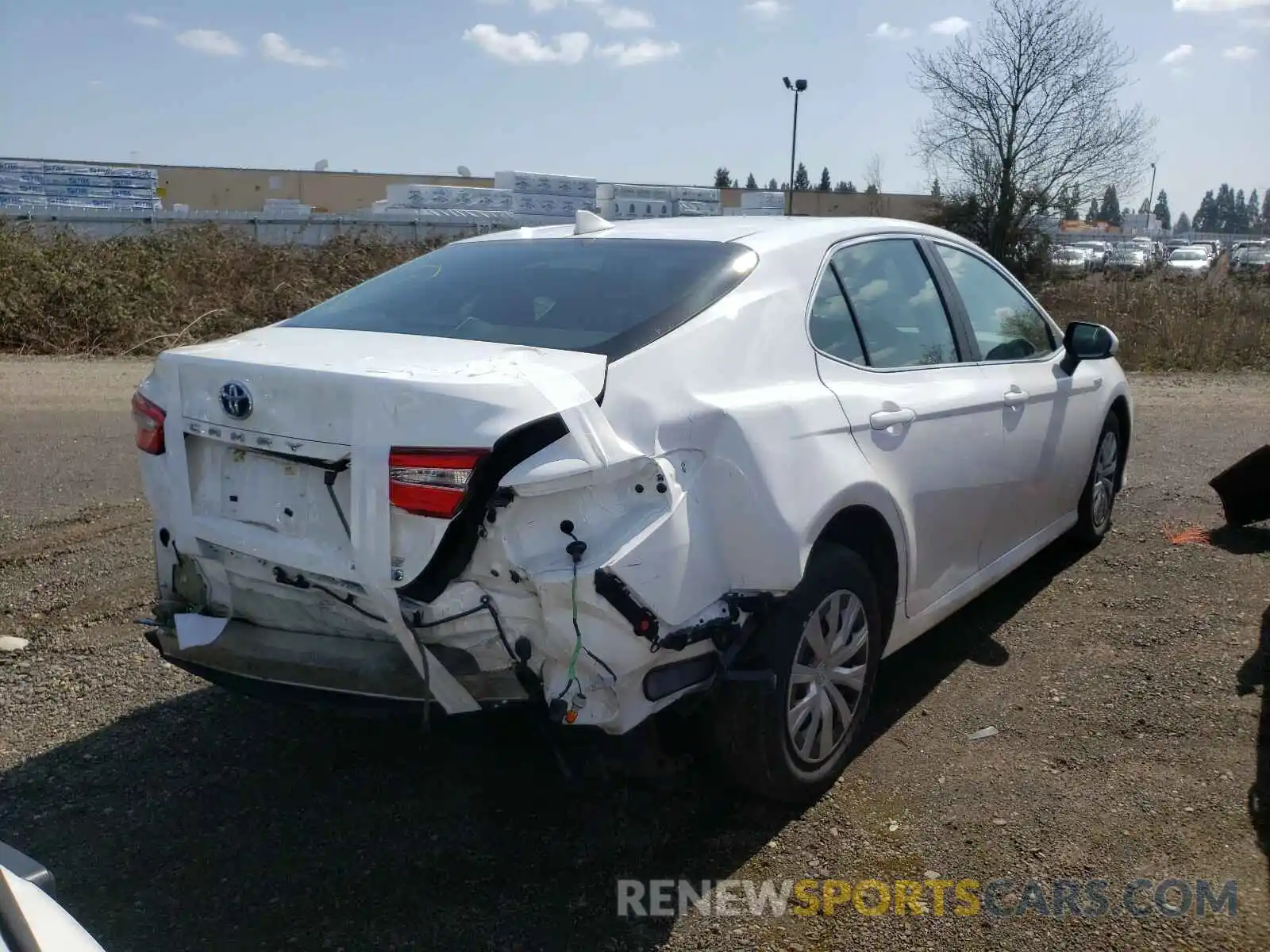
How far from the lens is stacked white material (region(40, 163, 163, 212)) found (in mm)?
35438

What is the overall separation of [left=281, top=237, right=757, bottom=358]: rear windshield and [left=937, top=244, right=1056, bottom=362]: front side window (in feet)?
4.68

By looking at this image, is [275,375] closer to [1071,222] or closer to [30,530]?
[30,530]

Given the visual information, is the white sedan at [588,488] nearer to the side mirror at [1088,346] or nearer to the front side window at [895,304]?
the front side window at [895,304]

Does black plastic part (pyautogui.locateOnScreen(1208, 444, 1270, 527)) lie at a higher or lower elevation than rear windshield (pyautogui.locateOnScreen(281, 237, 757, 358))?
lower

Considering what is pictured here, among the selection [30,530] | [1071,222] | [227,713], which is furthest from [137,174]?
[227,713]

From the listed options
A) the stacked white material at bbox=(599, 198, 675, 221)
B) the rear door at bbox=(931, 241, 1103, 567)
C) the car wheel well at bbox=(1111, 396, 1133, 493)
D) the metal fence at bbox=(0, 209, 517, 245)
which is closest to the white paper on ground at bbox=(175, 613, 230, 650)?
the rear door at bbox=(931, 241, 1103, 567)

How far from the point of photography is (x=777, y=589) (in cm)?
304

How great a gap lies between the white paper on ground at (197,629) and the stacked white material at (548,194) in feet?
96.9

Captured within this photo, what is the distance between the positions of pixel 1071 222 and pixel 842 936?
35289 millimetres

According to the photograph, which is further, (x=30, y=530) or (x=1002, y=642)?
(x=30, y=530)

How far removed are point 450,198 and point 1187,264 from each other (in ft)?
75.1

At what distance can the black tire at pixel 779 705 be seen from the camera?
3135 millimetres

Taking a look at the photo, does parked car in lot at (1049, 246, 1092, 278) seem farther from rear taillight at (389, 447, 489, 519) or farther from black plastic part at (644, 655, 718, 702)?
rear taillight at (389, 447, 489, 519)

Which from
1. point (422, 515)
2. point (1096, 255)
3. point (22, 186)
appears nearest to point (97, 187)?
point (22, 186)
